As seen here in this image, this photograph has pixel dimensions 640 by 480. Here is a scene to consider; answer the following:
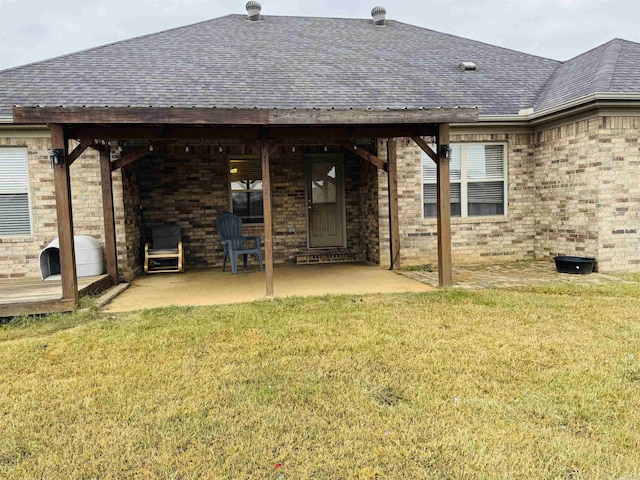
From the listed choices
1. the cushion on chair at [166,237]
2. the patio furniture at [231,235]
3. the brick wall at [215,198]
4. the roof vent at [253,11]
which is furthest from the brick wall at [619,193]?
the roof vent at [253,11]

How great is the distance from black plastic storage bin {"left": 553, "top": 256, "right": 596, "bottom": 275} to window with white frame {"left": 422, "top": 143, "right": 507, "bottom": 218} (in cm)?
169

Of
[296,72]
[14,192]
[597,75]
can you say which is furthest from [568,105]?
[14,192]

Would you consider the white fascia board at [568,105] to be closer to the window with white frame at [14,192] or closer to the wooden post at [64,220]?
the wooden post at [64,220]

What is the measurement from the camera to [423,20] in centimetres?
4772

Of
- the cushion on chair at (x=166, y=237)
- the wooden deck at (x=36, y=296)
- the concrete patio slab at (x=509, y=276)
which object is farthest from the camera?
the cushion on chair at (x=166, y=237)

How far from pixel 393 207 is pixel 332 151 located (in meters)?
2.27

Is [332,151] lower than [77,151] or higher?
higher

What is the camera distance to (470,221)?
8.40m

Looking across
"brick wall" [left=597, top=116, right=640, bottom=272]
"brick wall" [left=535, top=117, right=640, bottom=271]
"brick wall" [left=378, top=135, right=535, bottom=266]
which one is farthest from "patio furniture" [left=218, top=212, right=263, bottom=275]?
"brick wall" [left=597, top=116, right=640, bottom=272]

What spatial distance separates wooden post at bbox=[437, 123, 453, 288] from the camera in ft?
19.2

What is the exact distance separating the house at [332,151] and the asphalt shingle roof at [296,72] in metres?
0.05

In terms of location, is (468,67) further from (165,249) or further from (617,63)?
(165,249)

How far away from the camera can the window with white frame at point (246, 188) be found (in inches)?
363

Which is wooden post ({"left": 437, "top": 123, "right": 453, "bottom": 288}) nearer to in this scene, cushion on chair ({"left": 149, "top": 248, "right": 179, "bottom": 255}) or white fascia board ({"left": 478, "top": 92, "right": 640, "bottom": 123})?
white fascia board ({"left": 478, "top": 92, "right": 640, "bottom": 123})
